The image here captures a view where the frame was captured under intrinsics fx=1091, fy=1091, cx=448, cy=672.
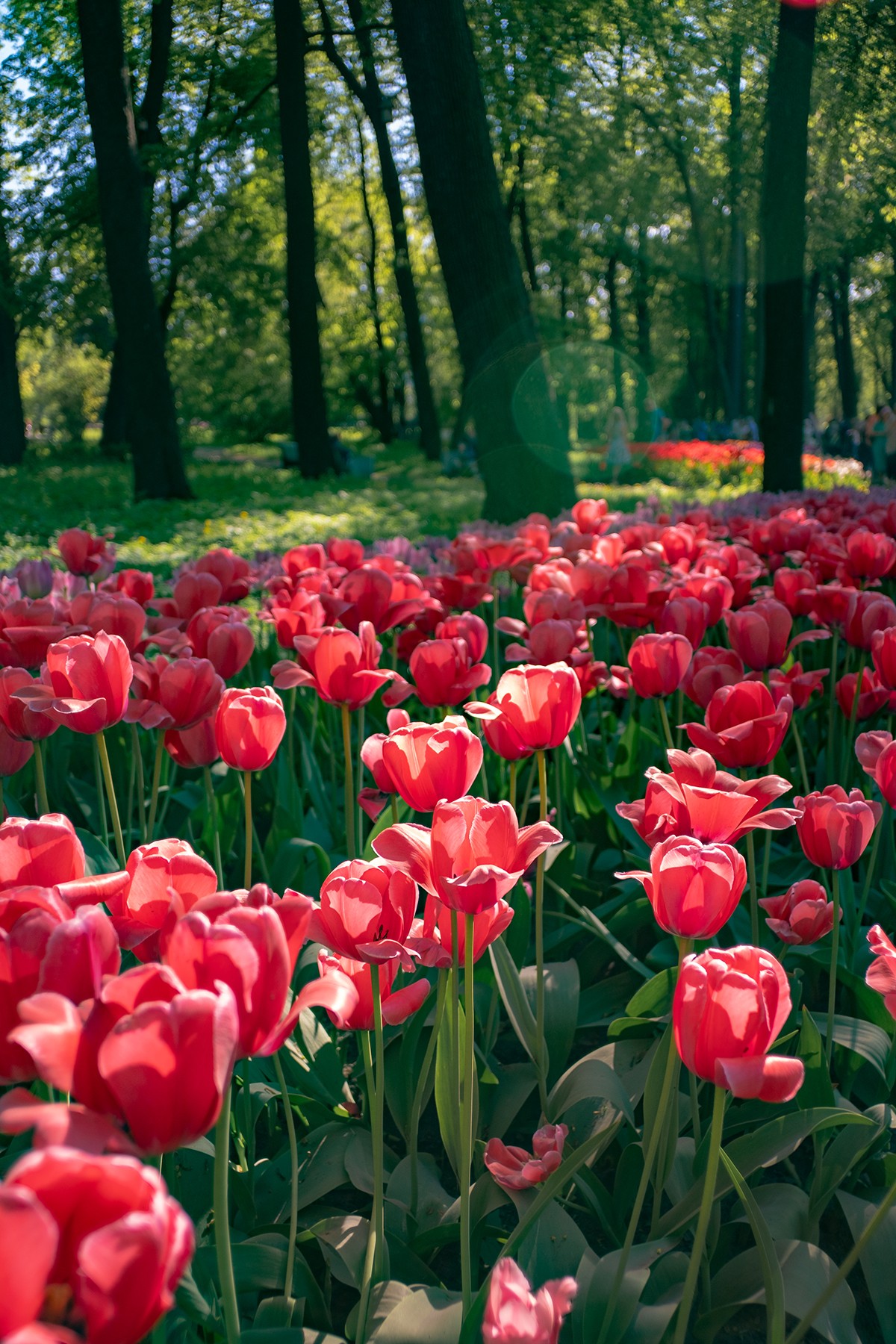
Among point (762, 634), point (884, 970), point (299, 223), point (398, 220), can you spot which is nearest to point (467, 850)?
point (884, 970)

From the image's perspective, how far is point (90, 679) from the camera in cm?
154

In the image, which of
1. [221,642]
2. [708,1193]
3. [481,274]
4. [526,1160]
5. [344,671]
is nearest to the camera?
[708,1193]

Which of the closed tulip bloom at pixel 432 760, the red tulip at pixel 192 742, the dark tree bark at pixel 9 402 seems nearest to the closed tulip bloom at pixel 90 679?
the red tulip at pixel 192 742

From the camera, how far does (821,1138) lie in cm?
156

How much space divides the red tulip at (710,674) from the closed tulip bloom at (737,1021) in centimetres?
100

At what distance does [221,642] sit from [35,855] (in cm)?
109

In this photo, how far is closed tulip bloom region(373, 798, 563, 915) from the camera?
41.0 inches

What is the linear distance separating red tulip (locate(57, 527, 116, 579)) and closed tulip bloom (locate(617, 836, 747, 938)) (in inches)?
101

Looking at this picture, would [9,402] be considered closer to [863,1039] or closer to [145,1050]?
[863,1039]

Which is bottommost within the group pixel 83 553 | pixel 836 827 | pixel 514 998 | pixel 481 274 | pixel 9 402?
pixel 514 998

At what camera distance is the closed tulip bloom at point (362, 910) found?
112 cm

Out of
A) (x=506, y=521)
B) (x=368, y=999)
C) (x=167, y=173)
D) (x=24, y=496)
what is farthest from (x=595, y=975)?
(x=167, y=173)

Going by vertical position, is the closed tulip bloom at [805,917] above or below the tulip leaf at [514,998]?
above

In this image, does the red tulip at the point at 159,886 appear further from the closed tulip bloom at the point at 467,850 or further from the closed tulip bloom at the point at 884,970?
the closed tulip bloom at the point at 884,970
